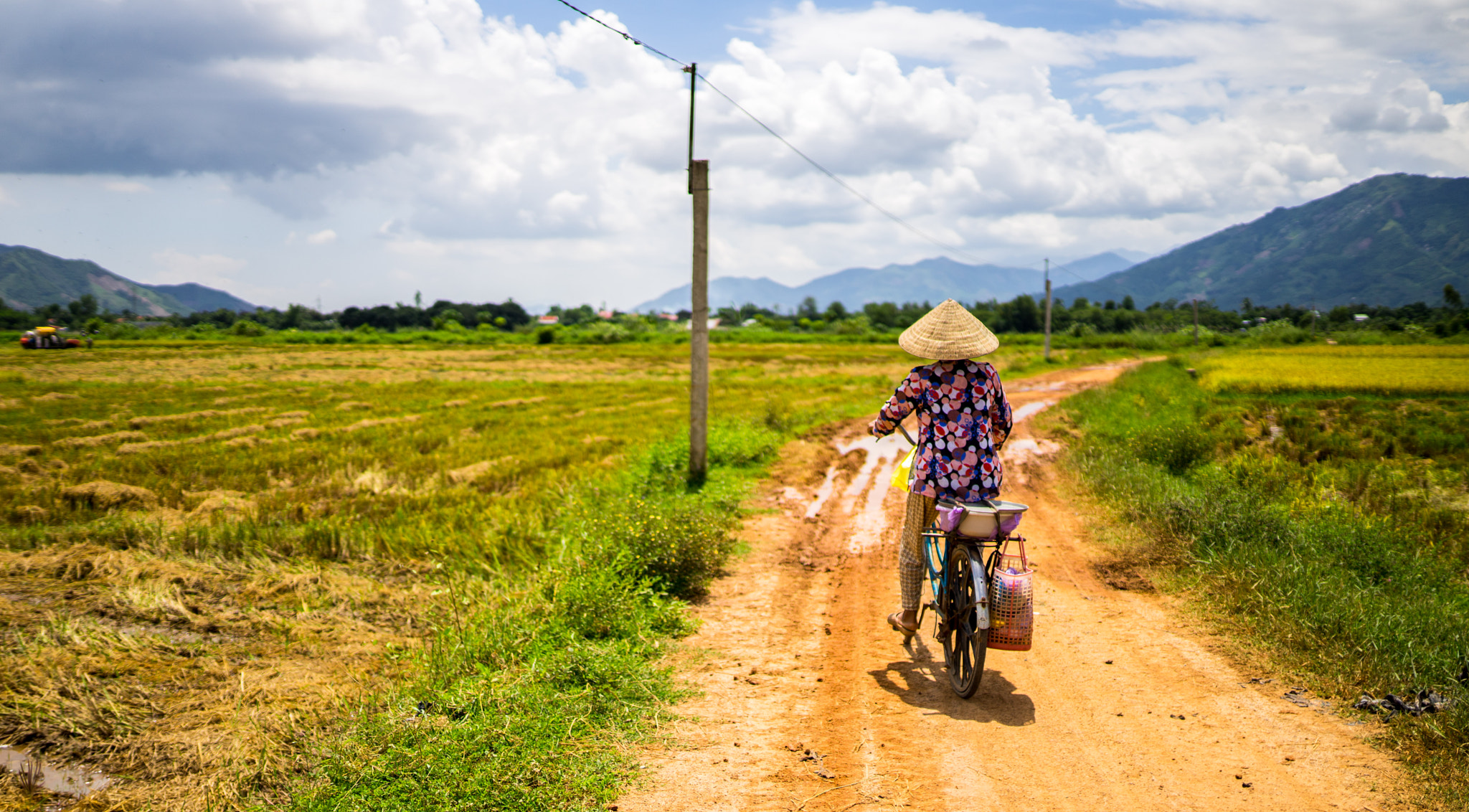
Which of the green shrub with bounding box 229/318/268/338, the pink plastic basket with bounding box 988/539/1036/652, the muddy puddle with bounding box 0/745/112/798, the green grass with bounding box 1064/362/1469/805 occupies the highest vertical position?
the green shrub with bounding box 229/318/268/338

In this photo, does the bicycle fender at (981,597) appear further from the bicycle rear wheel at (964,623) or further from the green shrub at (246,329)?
the green shrub at (246,329)

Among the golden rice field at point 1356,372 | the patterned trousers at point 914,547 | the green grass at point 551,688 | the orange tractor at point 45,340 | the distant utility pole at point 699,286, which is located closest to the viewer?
the green grass at point 551,688

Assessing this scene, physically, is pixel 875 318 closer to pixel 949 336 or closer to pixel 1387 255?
pixel 1387 255

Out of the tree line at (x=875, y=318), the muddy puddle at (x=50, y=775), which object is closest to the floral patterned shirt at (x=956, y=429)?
the muddy puddle at (x=50, y=775)

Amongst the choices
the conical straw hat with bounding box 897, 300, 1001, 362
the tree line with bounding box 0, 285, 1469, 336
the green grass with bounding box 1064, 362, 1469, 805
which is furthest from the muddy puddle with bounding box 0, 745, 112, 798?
the tree line with bounding box 0, 285, 1469, 336

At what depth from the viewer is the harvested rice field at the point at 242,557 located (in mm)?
4375

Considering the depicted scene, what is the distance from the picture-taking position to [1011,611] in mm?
4059

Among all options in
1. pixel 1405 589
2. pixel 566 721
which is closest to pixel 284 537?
pixel 566 721

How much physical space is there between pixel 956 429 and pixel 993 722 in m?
1.58

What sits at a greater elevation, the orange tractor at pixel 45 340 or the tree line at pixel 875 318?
the tree line at pixel 875 318

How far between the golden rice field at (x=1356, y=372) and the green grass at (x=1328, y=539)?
3.03 meters

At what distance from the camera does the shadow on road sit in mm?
4102

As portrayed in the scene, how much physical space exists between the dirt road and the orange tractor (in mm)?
33840

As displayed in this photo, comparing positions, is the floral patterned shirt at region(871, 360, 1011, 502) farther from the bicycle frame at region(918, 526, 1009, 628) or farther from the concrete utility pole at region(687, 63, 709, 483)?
the concrete utility pole at region(687, 63, 709, 483)
